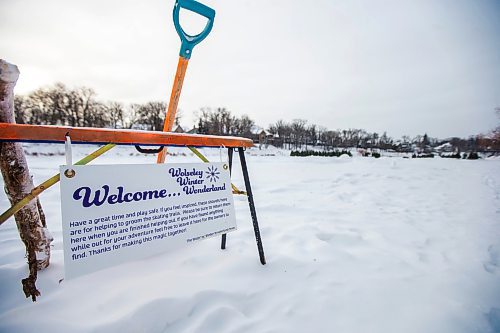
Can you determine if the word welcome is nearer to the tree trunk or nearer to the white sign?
the white sign

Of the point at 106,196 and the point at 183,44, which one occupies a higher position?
the point at 183,44

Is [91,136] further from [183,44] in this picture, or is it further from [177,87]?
[183,44]

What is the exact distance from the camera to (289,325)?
128 centimetres

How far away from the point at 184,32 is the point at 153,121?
48953 mm

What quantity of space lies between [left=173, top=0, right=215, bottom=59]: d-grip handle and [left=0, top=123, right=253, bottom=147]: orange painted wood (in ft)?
2.43

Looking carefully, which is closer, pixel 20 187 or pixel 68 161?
pixel 68 161

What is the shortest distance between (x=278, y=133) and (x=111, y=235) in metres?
60.4

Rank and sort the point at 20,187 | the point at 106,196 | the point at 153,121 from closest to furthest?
the point at 106,196 < the point at 20,187 < the point at 153,121

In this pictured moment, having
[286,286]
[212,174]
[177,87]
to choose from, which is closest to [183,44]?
[177,87]

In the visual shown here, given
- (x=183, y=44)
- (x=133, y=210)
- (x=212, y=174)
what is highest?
(x=183, y=44)

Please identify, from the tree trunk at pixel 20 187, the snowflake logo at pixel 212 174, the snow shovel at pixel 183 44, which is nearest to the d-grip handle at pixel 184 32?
the snow shovel at pixel 183 44

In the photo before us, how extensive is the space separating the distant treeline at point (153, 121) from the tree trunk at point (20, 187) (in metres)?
41.2

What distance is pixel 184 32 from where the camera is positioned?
166cm

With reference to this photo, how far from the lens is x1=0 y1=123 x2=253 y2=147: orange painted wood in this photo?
34.9 inches
